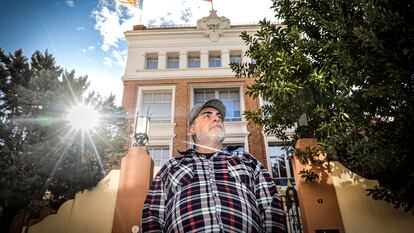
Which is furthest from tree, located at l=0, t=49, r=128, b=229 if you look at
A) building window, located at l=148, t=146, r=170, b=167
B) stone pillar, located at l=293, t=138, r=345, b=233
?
stone pillar, located at l=293, t=138, r=345, b=233

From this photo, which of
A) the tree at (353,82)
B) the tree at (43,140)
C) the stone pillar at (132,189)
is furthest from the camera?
the tree at (43,140)

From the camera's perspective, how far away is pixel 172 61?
16.7 m

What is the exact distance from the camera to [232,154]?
255 cm

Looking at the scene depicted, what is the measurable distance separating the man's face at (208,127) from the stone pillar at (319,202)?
293 centimetres

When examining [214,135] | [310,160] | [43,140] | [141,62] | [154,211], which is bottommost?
[154,211]

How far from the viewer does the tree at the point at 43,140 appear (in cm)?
670

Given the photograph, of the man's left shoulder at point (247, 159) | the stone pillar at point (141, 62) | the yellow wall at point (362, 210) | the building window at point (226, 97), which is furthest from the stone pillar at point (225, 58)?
the man's left shoulder at point (247, 159)

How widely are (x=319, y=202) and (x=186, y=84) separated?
1147 cm

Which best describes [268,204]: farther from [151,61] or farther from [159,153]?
[151,61]

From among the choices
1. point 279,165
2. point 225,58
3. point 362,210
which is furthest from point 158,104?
point 362,210

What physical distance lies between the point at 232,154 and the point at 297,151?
2.97 meters

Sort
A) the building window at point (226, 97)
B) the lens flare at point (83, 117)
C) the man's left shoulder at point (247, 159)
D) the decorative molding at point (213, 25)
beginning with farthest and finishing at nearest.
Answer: the decorative molding at point (213, 25) < the building window at point (226, 97) < the lens flare at point (83, 117) < the man's left shoulder at point (247, 159)

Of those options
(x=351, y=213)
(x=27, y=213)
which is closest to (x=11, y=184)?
(x=27, y=213)

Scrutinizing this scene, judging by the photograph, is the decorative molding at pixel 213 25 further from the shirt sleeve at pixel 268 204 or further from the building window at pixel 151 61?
the shirt sleeve at pixel 268 204
